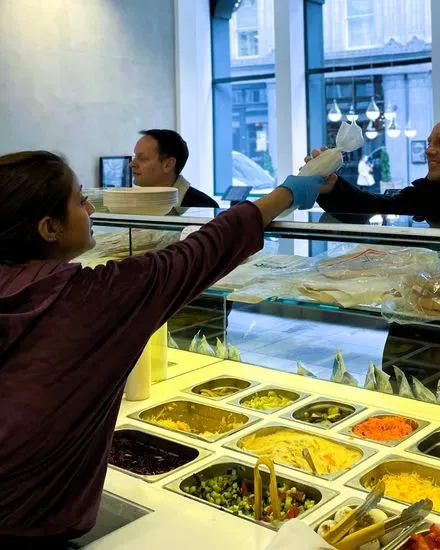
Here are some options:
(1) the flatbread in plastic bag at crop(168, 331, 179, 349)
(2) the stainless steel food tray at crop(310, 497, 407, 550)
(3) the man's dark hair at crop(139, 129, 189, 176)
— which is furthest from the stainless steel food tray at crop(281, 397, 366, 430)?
(3) the man's dark hair at crop(139, 129, 189, 176)

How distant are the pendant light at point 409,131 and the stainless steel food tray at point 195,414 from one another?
209 inches

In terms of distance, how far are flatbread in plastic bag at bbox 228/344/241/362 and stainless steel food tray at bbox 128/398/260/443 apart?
41 cm

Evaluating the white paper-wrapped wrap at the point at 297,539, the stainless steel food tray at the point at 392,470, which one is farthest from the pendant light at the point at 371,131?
the white paper-wrapped wrap at the point at 297,539

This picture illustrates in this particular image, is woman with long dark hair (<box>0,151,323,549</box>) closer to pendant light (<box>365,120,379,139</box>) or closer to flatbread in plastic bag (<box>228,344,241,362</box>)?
flatbread in plastic bag (<box>228,344,241,362</box>)

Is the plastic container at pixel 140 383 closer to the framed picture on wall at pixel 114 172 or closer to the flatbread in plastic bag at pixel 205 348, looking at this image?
the flatbread in plastic bag at pixel 205 348

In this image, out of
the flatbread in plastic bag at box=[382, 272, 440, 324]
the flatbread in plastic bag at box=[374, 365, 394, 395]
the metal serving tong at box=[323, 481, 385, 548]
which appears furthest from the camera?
the flatbread in plastic bag at box=[374, 365, 394, 395]

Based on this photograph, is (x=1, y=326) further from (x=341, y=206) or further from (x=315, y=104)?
(x=315, y=104)

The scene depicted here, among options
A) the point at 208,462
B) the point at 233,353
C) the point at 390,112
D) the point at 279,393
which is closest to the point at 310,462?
the point at 208,462

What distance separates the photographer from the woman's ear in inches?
48.4

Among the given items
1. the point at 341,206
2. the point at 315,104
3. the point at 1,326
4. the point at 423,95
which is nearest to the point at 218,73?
the point at 315,104

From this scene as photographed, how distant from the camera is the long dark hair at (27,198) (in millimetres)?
1198

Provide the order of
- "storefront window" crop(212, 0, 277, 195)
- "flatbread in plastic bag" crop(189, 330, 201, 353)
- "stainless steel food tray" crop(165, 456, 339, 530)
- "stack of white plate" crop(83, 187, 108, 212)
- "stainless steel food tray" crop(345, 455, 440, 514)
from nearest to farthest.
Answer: "stainless steel food tray" crop(165, 456, 339, 530)
"stainless steel food tray" crop(345, 455, 440, 514)
"stack of white plate" crop(83, 187, 108, 212)
"flatbread in plastic bag" crop(189, 330, 201, 353)
"storefront window" crop(212, 0, 277, 195)

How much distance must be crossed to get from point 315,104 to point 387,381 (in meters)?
5.53

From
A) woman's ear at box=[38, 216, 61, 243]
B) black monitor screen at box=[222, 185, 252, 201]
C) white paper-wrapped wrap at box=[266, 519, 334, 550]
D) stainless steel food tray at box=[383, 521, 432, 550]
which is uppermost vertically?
black monitor screen at box=[222, 185, 252, 201]
